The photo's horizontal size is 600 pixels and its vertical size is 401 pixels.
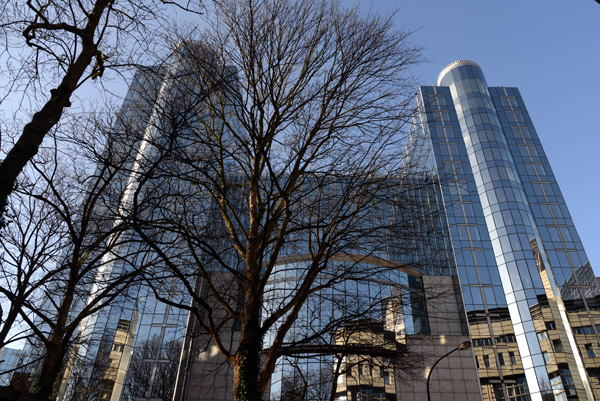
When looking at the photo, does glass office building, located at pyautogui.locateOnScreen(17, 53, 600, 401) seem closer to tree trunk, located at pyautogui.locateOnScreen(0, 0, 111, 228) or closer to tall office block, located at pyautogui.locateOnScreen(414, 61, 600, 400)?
tall office block, located at pyautogui.locateOnScreen(414, 61, 600, 400)

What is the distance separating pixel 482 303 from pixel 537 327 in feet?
18.6

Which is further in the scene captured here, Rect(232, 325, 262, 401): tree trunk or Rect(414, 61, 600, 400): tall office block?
Rect(414, 61, 600, 400): tall office block

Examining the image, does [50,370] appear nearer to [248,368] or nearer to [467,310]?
[248,368]

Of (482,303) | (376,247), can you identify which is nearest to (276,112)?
(376,247)

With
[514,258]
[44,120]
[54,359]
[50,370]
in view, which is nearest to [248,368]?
[44,120]

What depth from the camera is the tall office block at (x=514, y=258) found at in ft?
114

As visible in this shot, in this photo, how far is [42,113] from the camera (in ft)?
14.9

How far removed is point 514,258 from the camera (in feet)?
127

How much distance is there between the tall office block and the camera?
3478 cm

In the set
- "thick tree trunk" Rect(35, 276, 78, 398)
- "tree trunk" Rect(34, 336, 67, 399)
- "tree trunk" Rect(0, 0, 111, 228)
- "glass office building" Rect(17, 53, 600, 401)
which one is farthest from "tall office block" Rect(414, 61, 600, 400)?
"tree trunk" Rect(0, 0, 111, 228)

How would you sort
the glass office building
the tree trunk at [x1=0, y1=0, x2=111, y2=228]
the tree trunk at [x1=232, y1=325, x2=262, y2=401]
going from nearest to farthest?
the tree trunk at [x1=0, y1=0, x2=111, y2=228]
the tree trunk at [x1=232, y1=325, x2=262, y2=401]
the glass office building

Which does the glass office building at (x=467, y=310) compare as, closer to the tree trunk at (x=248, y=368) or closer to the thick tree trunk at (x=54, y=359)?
the tree trunk at (x=248, y=368)

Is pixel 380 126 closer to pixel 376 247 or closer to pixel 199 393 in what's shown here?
pixel 376 247

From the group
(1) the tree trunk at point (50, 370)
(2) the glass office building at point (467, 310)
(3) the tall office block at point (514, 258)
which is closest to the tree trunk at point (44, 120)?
(2) the glass office building at point (467, 310)
